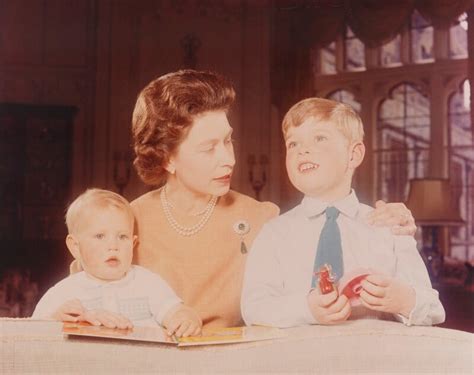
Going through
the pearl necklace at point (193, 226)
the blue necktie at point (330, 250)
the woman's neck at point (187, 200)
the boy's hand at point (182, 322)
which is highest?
the woman's neck at point (187, 200)

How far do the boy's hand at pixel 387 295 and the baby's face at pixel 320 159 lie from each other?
0.72ft

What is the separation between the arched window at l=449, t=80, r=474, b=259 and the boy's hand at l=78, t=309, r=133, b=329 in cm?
104

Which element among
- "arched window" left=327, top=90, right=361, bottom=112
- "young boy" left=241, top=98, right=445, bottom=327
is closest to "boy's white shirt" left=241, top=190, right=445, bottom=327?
"young boy" left=241, top=98, right=445, bottom=327

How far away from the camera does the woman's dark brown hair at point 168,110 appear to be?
57.7 inches

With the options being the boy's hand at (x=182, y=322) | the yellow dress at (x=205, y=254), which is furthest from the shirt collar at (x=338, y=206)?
the boy's hand at (x=182, y=322)

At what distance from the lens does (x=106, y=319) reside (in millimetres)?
1305

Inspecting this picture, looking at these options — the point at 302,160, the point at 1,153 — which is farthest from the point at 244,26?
the point at 1,153

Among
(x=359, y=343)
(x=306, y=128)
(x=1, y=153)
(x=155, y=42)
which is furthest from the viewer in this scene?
(x=1, y=153)

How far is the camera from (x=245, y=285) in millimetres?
1456

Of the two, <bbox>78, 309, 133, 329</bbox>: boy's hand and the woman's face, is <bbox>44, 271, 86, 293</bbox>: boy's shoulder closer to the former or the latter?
<bbox>78, 309, 133, 329</bbox>: boy's hand

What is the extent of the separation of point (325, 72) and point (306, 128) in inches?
17.8

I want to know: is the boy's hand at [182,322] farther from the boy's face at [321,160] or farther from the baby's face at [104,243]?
the boy's face at [321,160]

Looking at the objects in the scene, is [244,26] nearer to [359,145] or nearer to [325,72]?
[325,72]

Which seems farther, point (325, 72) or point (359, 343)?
point (325, 72)
